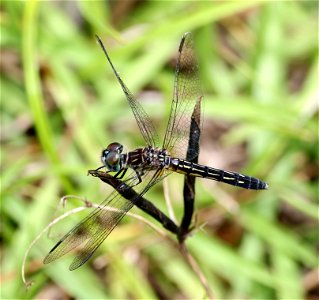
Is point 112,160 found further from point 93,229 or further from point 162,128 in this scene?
point 162,128

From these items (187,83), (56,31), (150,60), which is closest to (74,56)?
(56,31)

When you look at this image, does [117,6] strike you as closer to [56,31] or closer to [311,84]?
[56,31]

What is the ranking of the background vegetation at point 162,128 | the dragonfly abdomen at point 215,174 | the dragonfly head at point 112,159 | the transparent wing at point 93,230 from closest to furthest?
the transparent wing at point 93,230
the dragonfly head at point 112,159
the dragonfly abdomen at point 215,174
the background vegetation at point 162,128

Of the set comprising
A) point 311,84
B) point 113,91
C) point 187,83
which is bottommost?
point 311,84

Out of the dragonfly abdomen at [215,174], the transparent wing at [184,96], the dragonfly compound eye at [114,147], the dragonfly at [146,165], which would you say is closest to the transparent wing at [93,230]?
the dragonfly at [146,165]

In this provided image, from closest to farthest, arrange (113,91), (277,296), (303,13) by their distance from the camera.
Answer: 1. (277,296)
2. (113,91)
3. (303,13)

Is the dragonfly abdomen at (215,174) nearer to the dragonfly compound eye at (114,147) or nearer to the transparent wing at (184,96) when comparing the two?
the transparent wing at (184,96)

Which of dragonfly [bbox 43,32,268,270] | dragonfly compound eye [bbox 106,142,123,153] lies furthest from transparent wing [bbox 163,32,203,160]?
dragonfly compound eye [bbox 106,142,123,153]
